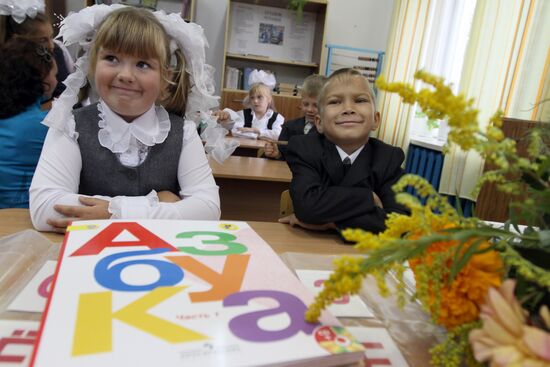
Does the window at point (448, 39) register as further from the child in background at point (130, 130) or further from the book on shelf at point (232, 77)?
the child in background at point (130, 130)

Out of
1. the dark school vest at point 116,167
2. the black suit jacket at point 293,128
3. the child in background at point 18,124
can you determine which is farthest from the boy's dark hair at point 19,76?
the black suit jacket at point 293,128

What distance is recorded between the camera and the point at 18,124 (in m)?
1.32

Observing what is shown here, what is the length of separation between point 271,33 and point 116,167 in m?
3.92

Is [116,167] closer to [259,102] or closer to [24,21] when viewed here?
[24,21]

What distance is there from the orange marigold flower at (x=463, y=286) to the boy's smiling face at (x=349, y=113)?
2.59ft

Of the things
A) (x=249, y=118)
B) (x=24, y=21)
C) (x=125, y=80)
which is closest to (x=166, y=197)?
(x=125, y=80)

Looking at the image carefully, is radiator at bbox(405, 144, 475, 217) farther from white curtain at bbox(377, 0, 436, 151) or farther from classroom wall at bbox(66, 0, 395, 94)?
classroom wall at bbox(66, 0, 395, 94)

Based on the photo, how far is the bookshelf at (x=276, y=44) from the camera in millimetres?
4375

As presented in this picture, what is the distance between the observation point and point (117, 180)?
3.53 feet

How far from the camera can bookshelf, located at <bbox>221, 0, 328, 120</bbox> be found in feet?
14.4

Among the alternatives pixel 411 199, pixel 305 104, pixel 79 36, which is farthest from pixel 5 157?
pixel 305 104

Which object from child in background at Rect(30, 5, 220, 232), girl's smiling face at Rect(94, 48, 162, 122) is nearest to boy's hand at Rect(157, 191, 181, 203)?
child in background at Rect(30, 5, 220, 232)

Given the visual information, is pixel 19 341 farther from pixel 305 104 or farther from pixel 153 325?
pixel 305 104

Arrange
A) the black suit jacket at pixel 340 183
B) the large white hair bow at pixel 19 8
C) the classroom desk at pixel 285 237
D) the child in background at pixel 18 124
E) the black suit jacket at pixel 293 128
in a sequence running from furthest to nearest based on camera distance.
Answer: the black suit jacket at pixel 293 128
the large white hair bow at pixel 19 8
the child in background at pixel 18 124
the black suit jacket at pixel 340 183
the classroom desk at pixel 285 237
